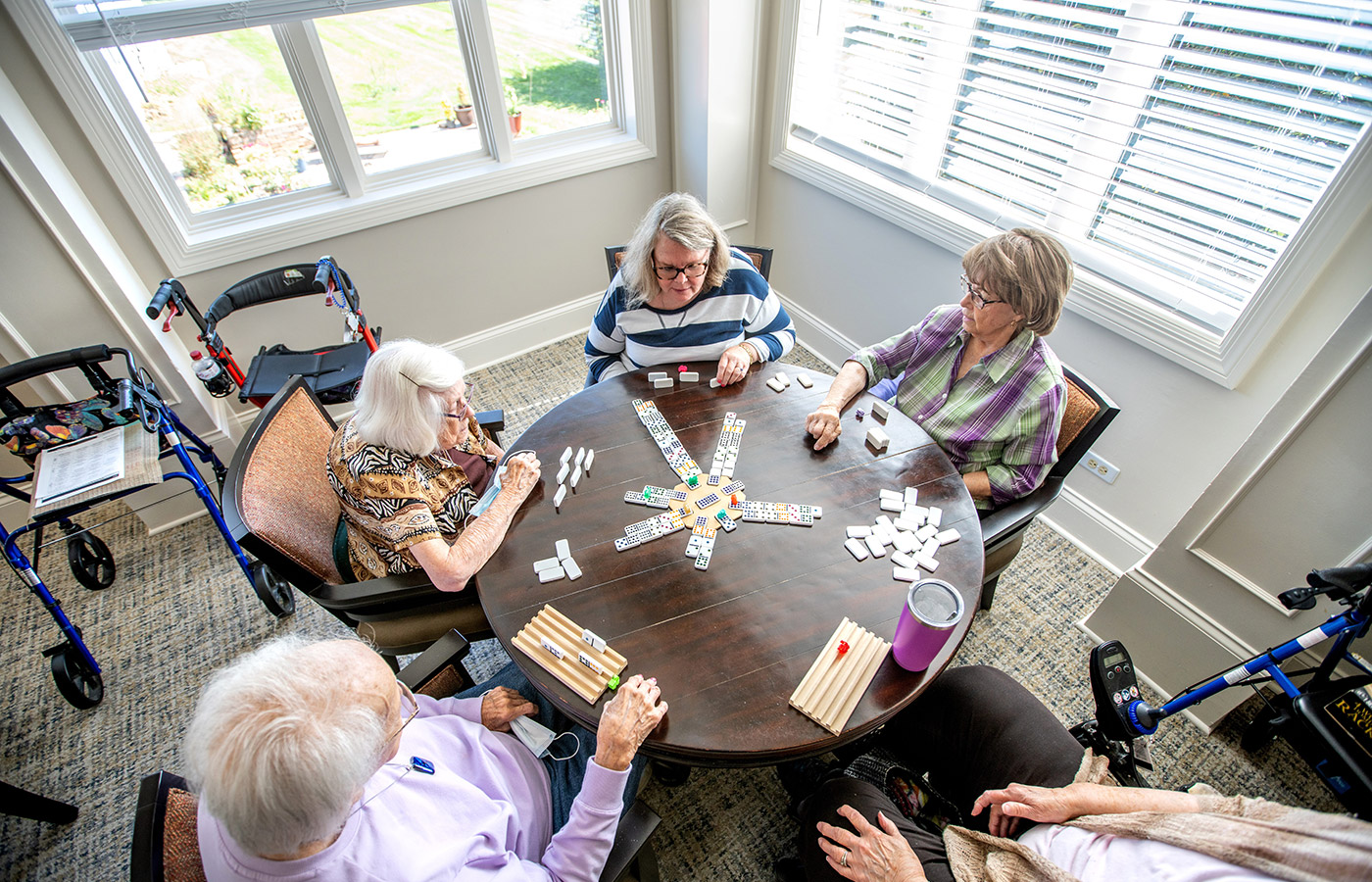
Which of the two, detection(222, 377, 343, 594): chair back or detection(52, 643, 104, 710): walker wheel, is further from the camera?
detection(52, 643, 104, 710): walker wheel

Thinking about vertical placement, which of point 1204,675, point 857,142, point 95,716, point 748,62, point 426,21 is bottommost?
point 95,716

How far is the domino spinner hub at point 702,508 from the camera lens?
1587 millimetres

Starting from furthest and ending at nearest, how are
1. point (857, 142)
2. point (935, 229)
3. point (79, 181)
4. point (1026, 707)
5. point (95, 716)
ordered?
point (857, 142), point (935, 229), point (79, 181), point (95, 716), point (1026, 707)

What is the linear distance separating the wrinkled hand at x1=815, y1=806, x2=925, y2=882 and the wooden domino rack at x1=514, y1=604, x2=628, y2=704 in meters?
0.55

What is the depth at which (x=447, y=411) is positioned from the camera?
5.46 feet

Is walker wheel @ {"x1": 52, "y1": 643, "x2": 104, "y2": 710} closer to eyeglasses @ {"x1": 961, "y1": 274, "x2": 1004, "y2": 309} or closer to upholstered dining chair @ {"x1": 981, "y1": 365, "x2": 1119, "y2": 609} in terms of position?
upholstered dining chair @ {"x1": 981, "y1": 365, "x2": 1119, "y2": 609}

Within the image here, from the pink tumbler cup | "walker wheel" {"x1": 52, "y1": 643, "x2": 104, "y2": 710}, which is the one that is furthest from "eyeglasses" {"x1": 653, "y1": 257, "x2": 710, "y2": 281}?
"walker wheel" {"x1": 52, "y1": 643, "x2": 104, "y2": 710}

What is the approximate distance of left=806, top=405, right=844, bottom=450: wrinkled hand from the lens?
182 cm

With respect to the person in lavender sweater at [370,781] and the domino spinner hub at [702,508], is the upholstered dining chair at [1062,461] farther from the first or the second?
the person in lavender sweater at [370,781]

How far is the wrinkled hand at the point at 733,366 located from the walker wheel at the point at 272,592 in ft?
5.97

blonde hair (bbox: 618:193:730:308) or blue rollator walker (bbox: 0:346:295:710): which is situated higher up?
blonde hair (bbox: 618:193:730:308)

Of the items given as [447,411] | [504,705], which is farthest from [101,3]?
[504,705]

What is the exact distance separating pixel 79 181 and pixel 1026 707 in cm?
375

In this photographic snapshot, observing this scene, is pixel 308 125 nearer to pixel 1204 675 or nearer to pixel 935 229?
pixel 935 229
